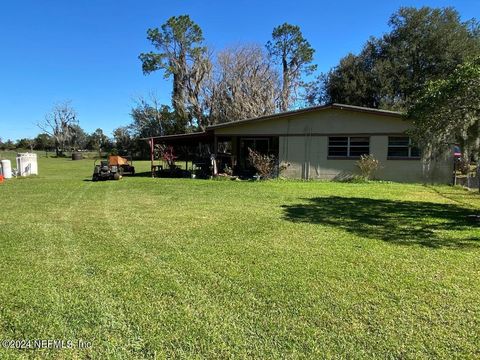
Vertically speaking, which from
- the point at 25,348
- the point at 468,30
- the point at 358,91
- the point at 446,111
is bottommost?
the point at 25,348

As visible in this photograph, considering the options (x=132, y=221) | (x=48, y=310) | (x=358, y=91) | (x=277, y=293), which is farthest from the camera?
(x=358, y=91)

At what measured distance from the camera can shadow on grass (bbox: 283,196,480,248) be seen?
19.0 feet

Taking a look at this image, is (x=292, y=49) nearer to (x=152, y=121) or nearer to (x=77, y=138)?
(x=152, y=121)

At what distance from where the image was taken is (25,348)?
8.76ft

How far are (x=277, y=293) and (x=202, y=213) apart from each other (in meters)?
4.34

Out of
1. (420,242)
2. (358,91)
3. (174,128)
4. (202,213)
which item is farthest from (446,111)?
(174,128)

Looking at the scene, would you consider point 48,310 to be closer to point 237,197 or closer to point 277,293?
point 277,293

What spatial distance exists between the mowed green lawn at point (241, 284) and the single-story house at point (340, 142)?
26.0 feet

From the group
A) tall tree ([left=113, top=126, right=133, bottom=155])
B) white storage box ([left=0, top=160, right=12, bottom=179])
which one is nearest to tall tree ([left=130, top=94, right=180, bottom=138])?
tall tree ([left=113, top=126, right=133, bottom=155])

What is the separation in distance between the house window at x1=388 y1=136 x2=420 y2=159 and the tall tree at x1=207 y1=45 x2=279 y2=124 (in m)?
20.7

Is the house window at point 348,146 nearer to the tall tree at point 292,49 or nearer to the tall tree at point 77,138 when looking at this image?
the tall tree at point 292,49

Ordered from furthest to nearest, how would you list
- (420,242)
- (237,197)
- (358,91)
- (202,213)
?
(358,91) < (237,197) < (202,213) < (420,242)

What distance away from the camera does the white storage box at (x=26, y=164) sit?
17047 mm

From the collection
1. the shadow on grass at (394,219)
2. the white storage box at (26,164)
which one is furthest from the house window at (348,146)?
the white storage box at (26,164)
